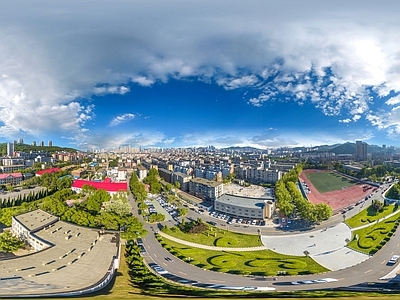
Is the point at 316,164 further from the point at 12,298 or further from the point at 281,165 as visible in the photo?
the point at 12,298

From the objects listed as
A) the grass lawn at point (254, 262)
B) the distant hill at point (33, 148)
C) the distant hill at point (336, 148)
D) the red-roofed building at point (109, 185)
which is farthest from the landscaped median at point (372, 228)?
the distant hill at point (33, 148)

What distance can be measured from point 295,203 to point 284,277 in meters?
1.05

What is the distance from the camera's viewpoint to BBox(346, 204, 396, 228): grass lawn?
3455mm

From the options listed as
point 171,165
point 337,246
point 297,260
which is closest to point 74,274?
point 171,165

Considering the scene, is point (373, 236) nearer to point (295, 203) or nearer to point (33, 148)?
point (295, 203)

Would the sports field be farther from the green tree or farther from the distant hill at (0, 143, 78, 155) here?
the green tree

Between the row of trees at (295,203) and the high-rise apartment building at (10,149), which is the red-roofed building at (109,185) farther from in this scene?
the row of trees at (295,203)

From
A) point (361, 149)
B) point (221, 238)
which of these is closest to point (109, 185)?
point (221, 238)

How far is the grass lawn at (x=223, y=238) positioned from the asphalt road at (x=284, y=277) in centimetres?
9

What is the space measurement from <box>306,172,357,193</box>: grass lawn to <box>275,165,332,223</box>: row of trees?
0.26 m

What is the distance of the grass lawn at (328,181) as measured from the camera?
11.8 ft

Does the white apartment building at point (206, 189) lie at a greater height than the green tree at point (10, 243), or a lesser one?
greater

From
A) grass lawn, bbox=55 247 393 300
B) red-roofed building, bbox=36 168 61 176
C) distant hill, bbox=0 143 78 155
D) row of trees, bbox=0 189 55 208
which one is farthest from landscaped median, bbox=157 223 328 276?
row of trees, bbox=0 189 55 208

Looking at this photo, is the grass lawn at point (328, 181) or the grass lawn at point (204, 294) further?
the grass lawn at point (328, 181)
